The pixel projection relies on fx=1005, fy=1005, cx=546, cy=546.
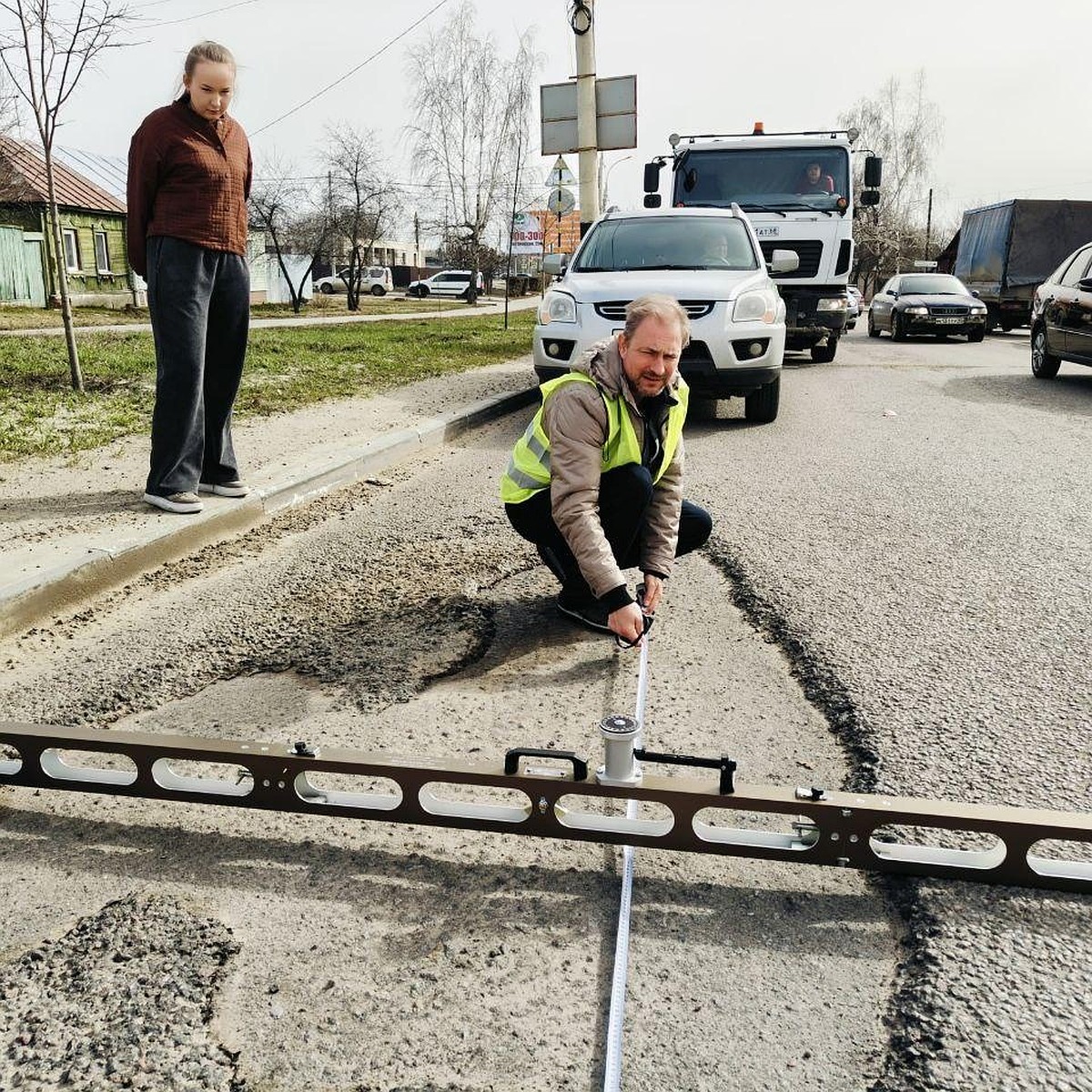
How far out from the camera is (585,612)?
3766 mm

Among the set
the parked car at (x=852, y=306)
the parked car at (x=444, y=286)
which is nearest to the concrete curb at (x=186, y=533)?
the parked car at (x=852, y=306)

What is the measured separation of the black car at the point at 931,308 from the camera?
19688mm

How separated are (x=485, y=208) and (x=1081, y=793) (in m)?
39.8

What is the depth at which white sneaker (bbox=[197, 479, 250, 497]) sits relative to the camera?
524 cm

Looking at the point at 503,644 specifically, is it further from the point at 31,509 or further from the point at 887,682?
the point at 31,509

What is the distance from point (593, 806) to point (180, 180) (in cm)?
366

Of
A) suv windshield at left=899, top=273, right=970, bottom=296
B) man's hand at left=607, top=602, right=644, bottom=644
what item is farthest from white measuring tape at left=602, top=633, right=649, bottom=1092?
suv windshield at left=899, top=273, right=970, bottom=296

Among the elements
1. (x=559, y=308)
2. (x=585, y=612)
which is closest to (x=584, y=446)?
(x=585, y=612)

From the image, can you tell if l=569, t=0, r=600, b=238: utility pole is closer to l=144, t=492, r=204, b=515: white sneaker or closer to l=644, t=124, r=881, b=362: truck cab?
l=644, t=124, r=881, b=362: truck cab

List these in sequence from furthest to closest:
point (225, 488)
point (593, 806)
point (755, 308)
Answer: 1. point (755, 308)
2. point (225, 488)
3. point (593, 806)

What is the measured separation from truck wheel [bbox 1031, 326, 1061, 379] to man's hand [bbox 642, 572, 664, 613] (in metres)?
10.5

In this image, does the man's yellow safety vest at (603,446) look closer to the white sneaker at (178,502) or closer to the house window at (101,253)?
the white sneaker at (178,502)

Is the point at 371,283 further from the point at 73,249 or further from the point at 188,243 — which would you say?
the point at 188,243

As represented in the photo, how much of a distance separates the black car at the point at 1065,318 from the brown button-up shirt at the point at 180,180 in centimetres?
925
